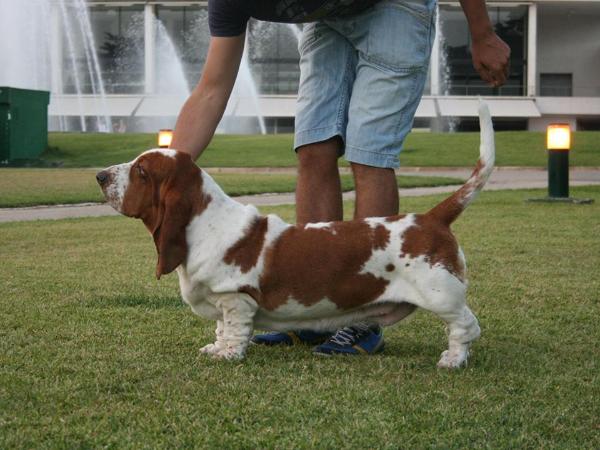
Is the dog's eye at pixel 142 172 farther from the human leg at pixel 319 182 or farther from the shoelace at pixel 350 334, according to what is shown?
the shoelace at pixel 350 334

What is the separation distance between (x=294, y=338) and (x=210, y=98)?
99cm

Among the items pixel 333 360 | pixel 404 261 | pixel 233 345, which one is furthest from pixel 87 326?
pixel 404 261

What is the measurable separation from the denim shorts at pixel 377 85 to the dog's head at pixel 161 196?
27.5 inches

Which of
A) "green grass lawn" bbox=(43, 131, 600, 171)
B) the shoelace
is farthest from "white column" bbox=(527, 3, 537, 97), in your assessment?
the shoelace

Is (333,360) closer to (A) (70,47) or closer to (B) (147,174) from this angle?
(B) (147,174)

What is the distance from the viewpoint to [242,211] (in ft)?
10.6

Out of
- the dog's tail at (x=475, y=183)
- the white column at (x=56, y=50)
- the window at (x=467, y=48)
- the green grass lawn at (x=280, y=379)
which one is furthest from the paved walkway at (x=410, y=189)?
the window at (x=467, y=48)

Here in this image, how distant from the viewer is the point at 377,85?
3.51 meters

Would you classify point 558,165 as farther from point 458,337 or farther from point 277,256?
point 277,256

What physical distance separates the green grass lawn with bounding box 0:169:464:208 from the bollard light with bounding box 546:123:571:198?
3.04m

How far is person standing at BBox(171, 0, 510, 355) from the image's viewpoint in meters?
3.44

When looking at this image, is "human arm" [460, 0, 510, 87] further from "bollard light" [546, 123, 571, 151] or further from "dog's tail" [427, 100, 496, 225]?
"bollard light" [546, 123, 571, 151]

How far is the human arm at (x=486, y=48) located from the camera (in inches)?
135

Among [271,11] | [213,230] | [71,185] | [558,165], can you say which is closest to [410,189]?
[558,165]
